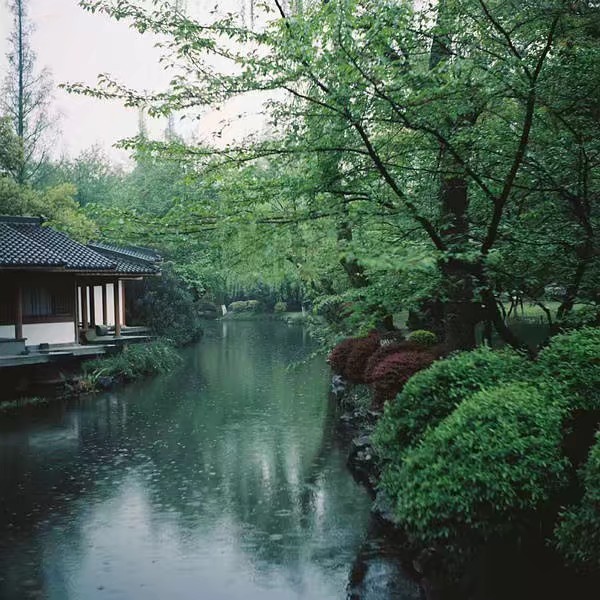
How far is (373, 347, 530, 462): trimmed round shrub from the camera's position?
5305 millimetres

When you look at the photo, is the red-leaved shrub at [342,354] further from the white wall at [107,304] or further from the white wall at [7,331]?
the white wall at [107,304]

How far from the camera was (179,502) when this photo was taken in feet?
27.2

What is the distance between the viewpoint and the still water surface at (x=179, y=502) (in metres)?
6.15

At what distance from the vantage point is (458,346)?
8328 millimetres

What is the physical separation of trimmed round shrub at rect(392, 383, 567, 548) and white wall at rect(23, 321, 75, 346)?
15.0 metres

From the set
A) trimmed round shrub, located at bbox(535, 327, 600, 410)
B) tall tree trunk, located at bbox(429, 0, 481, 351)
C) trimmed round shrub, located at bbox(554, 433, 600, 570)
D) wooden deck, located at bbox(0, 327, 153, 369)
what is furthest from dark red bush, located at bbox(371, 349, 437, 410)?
wooden deck, located at bbox(0, 327, 153, 369)

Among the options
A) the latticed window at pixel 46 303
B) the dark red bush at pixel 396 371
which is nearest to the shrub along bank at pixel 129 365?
the latticed window at pixel 46 303

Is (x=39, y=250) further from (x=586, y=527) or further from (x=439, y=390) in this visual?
(x=586, y=527)

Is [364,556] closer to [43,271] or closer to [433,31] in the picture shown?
[433,31]

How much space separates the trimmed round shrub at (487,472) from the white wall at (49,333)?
49.1 ft

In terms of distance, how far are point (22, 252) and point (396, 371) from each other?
10982 mm

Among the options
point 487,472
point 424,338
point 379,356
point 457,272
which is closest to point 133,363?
point 379,356

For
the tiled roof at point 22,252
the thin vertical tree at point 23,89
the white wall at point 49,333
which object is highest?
the thin vertical tree at point 23,89

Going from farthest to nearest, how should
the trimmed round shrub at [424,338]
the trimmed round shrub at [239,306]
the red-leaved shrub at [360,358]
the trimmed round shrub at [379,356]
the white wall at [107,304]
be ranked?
the trimmed round shrub at [239,306] < the white wall at [107,304] < the red-leaved shrub at [360,358] < the trimmed round shrub at [424,338] < the trimmed round shrub at [379,356]
